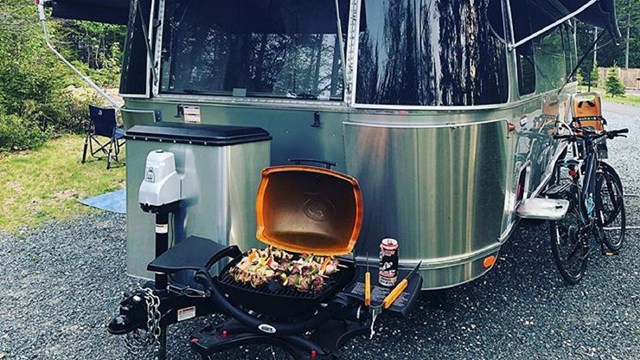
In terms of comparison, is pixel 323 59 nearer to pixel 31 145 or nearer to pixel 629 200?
pixel 629 200

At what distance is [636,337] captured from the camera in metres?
3.11

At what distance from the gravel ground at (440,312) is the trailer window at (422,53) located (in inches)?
54.6

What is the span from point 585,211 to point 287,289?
2731 mm

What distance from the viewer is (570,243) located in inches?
156

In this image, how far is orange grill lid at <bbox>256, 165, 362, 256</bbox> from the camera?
2.64 meters

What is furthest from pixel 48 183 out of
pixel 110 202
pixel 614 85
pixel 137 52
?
pixel 614 85

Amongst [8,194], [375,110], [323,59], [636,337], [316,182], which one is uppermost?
[323,59]

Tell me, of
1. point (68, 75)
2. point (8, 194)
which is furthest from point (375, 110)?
point (68, 75)

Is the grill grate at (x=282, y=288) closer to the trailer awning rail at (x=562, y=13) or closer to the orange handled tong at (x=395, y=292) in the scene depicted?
the orange handled tong at (x=395, y=292)

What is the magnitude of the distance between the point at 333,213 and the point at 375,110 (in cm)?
57

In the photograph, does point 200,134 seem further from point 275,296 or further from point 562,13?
point 562,13

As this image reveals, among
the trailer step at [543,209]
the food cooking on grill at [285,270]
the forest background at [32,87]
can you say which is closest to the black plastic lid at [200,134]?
the food cooking on grill at [285,270]

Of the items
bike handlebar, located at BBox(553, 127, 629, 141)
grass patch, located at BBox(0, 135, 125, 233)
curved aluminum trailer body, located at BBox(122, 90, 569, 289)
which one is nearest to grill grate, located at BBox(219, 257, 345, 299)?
curved aluminum trailer body, located at BBox(122, 90, 569, 289)

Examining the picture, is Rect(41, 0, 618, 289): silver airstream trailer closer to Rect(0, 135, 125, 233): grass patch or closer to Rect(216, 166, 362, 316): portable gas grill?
Rect(216, 166, 362, 316): portable gas grill
